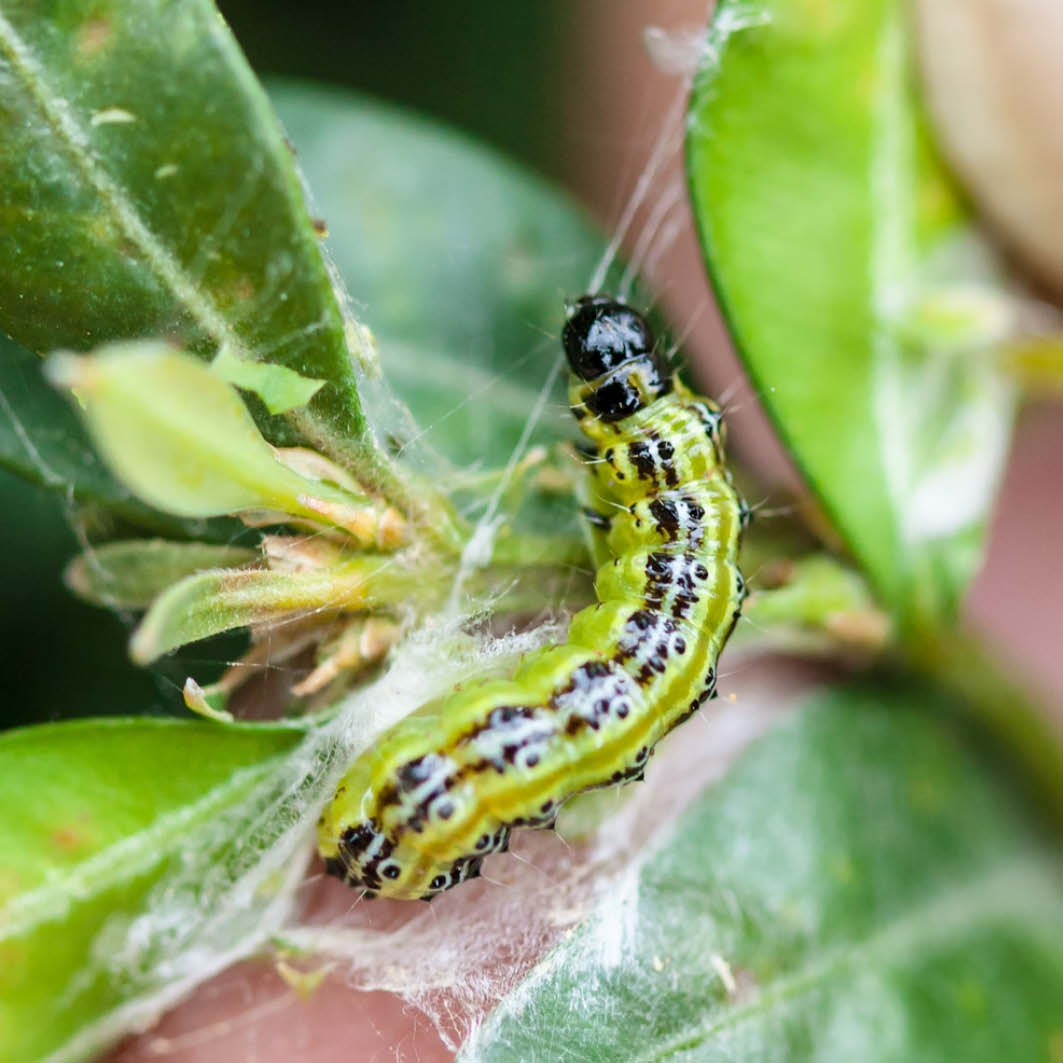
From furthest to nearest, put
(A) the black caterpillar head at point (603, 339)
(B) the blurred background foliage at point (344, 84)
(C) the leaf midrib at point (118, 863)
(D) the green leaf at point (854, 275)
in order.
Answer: (B) the blurred background foliage at point (344, 84)
(D) the green leaf at point (854, 275)
(A) the black caterpillar head at point (603, 339)
(C) the leaf midrib at point (118, 863)

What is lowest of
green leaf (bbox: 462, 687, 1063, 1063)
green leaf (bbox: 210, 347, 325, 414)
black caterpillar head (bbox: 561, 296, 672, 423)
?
green leaf (bbox: 462, 687, 1063, 1063)

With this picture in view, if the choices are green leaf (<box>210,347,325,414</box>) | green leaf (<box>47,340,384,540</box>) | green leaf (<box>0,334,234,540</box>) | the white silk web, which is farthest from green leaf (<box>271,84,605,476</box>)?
green leaf (<box>47,340,384,540</box>)

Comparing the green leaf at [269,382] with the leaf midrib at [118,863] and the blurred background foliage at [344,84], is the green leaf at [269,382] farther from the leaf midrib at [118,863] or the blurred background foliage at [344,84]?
the blurred background foliage at [344,84]

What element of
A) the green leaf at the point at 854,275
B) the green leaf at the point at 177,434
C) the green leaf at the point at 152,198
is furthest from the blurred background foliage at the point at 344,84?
the green leaf at the point at 854,275

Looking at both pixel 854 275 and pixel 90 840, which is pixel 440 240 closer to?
pixel 854 275

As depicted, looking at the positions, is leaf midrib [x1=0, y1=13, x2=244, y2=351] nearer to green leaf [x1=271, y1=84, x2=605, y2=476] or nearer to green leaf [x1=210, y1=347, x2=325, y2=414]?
green leaf [x1=210, y1=347, x2=325, y2=414]

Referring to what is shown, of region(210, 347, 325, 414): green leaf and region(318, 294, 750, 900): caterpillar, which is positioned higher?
region(210, 347, 325, 414): green leaf

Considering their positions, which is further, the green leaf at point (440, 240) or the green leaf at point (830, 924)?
the green leaf at point (440, 240)
